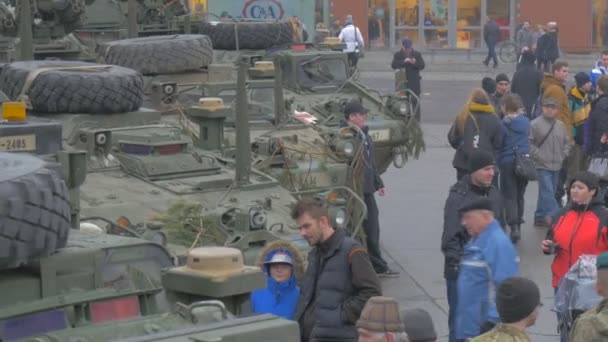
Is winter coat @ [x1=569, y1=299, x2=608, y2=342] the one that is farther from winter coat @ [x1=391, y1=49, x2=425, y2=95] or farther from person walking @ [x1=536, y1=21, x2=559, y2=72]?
person walking @ [x1=536, y1=21, x2=559, y2=72]

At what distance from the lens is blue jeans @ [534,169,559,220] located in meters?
14.5

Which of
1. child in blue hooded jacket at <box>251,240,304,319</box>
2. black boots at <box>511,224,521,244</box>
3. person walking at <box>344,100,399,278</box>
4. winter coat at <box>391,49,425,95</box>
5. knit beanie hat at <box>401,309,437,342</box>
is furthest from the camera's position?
winter coat at <box>391,49,425,95</box>

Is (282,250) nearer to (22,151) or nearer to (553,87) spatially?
(22,151)

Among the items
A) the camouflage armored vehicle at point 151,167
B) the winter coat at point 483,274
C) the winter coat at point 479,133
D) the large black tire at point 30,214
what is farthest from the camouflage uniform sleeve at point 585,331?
the winter coat at point 479,133

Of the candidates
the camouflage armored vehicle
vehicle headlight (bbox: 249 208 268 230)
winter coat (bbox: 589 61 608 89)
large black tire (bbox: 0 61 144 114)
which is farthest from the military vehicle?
winter coat (bbox: 589 61 608 89)

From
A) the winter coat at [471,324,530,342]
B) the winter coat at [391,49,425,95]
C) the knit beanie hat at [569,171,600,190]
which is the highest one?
the knit beanie hat at [569,171,600,190]

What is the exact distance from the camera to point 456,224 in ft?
29.3

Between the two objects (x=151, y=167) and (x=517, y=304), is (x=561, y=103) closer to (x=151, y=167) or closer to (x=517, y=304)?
(x=151, y=167)

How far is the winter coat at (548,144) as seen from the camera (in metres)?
14.3

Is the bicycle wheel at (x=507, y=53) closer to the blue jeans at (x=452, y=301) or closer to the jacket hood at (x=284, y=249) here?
the blue jeans at (x=452, y=301)

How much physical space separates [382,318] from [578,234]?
142 inches

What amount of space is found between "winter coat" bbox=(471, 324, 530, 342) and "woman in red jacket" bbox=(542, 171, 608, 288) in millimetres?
2748

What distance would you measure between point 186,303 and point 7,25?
1060 cm

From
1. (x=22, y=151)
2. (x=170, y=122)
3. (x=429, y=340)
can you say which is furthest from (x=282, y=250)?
(x=170, y=122)
